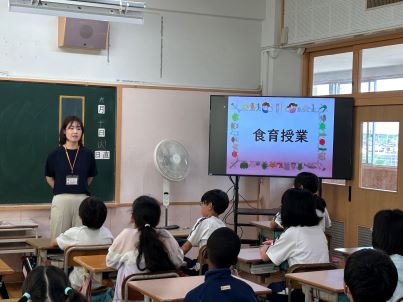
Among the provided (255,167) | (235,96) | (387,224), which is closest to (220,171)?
(255,167)

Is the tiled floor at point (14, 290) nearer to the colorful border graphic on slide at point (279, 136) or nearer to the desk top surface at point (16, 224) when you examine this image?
the desk top surface at point (16, 224)

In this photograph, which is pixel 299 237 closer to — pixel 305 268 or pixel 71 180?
pixel 305 268

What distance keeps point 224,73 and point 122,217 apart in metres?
2.06

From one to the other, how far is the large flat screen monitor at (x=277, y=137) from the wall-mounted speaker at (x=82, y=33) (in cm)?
137

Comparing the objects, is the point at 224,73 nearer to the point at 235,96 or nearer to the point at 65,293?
the point at 235,96

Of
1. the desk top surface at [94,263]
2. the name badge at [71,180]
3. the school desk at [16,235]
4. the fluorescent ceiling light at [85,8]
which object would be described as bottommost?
the school desk at [16,235]

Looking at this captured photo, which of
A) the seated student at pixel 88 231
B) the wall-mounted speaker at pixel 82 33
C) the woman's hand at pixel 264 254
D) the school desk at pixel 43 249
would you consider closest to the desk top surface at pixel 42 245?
the school desk at pixel 43 249

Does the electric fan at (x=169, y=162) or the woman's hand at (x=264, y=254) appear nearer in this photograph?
the woman's hand at (x=264, y=254)

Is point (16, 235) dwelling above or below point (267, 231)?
below

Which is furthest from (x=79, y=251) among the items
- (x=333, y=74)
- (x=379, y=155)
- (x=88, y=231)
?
(x=333, y=74)

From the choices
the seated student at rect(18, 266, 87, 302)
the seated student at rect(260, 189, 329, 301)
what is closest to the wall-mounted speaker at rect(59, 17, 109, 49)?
the seated student at rect(260, 189, 329, 301)

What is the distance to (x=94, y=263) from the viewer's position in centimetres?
382

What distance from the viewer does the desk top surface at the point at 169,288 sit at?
303 centimetres

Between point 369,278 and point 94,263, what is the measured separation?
2.11 metres
